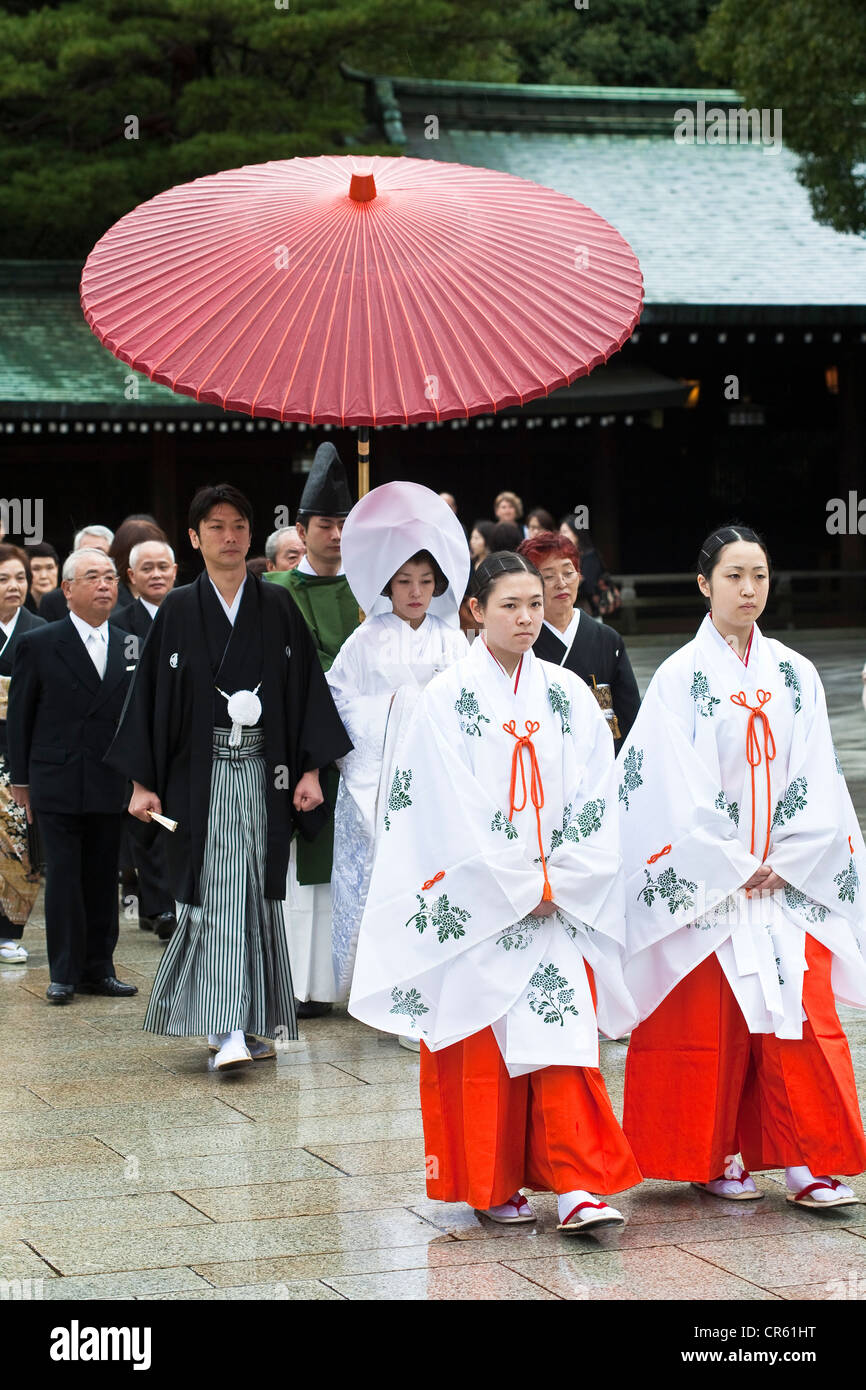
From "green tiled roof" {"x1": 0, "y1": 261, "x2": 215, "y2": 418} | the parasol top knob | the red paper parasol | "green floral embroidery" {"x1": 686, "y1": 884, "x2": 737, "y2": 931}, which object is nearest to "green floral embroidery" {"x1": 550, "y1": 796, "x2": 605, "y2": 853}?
"green floral embroidery" {"x1": 686, "y1": 884, "x2": 737, "y2": 931}

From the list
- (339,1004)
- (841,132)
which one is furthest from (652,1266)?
(841,132)

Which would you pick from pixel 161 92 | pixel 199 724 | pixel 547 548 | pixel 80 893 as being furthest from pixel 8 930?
pixel 161 92

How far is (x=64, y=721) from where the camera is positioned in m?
7.18

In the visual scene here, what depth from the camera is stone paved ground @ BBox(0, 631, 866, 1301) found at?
3.95 meters

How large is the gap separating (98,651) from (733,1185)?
12.6 ft

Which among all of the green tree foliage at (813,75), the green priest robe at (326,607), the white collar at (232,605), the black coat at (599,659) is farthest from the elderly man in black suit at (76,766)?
the green tree foliage at (813,75)

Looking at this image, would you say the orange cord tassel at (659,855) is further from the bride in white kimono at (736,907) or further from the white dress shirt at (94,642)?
the white dress shirt at (94,642)

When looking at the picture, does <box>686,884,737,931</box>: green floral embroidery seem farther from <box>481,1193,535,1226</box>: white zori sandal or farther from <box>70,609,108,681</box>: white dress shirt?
<box>70,609,108,681</box>: white dress shirt

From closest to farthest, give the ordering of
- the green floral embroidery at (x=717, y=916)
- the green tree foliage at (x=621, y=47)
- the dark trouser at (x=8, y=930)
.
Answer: the green floral embroidery at (x=717, y=916) → the dark trouser at (x=8, y=930) → the green tree foliage at (x=621, y=47)

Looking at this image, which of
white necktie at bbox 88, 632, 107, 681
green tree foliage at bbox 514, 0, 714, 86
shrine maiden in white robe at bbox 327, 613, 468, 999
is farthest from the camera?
green tree foliage at bbox 514, 0, 714, 86

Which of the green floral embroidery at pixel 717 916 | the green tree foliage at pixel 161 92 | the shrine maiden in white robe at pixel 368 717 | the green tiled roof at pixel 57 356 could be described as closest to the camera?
the green floral embroidery at pixel 717 916

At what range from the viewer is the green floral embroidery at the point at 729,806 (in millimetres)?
4609

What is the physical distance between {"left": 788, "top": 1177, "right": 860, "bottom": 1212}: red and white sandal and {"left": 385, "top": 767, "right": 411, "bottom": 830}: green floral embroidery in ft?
4.67

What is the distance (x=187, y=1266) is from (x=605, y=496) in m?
17.5
